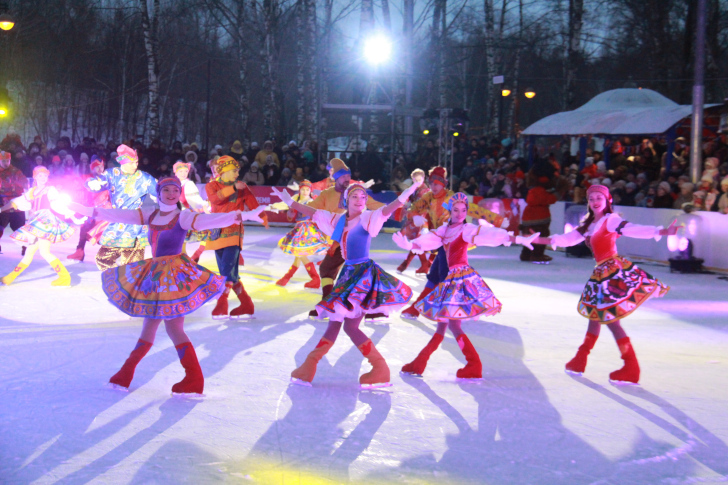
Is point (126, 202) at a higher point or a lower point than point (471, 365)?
higher

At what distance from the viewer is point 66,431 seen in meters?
4.47

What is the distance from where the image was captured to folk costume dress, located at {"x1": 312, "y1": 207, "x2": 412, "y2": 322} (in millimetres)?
5395

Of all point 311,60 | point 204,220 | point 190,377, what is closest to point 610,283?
point 204,220

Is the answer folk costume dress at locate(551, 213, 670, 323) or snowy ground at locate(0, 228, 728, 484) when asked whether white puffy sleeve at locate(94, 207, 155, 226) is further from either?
folk costume dress at locate(551, 213, 670, 323)

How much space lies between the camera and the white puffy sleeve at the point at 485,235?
18.8ft

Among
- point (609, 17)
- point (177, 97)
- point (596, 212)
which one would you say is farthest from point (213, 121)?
point (596, 212)

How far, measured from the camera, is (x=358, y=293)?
5406mm

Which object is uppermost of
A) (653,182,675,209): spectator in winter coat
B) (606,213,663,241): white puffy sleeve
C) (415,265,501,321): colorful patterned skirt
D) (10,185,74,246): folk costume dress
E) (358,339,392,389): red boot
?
(653,182,675,209): spectator in winter coat

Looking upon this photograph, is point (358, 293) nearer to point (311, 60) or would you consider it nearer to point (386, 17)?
point (311, 60)

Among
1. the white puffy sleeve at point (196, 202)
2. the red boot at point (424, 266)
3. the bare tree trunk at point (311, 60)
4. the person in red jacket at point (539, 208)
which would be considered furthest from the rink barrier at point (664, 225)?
the bare tree trunk at point (311, 60)

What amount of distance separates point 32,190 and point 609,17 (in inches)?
1103

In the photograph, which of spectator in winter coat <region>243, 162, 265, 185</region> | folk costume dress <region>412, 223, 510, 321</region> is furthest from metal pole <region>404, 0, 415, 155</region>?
folk costume dress <region>412, 223, 510, 321</region>

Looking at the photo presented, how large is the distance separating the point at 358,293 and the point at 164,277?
4.31ft

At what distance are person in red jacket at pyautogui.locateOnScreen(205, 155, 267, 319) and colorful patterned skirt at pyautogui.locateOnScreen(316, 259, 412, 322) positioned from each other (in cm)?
265
